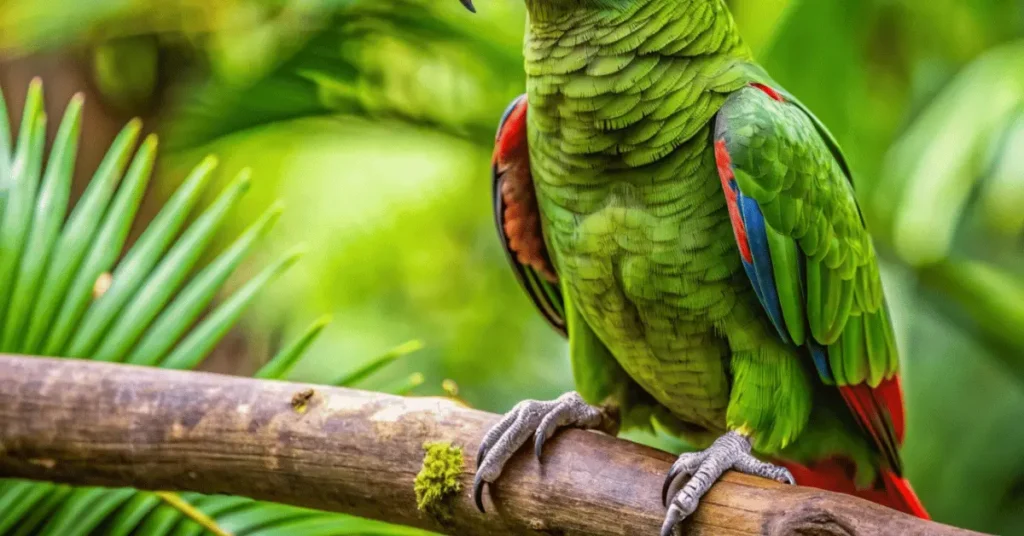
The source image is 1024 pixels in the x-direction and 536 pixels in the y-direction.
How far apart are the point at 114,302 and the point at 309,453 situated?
20.2 inches

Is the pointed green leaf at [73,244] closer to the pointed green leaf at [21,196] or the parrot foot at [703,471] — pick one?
the pointed green leaf at [21,196]

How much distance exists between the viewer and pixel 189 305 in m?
1.58

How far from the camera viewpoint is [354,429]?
4.43 ft

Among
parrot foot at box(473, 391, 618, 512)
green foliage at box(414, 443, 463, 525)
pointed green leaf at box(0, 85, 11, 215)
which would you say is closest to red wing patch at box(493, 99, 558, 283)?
parrot foot at box(473, 391, 618, 512)

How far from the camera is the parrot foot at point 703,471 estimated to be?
1194 millimetres

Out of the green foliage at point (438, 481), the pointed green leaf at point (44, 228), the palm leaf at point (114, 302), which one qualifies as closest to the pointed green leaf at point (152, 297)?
the palm leaf at point (114, 302)

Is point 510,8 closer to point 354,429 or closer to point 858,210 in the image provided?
point 858,210

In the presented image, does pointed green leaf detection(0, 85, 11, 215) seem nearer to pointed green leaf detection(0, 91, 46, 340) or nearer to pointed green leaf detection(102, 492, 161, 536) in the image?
pointed green leaf detection(0, 91, 46, 340)

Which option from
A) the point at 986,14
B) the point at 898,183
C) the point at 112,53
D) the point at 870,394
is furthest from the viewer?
the point at 112,53

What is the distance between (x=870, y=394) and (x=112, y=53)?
260 centimetres

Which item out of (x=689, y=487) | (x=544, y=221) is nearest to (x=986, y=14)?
(x=544, y=221)

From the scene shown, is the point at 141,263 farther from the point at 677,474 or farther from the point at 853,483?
the point at 853,483

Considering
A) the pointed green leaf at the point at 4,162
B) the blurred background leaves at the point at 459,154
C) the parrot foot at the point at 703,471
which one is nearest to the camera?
the parrot foot at the point at 703,471

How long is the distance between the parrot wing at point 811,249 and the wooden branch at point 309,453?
34 centimetres
